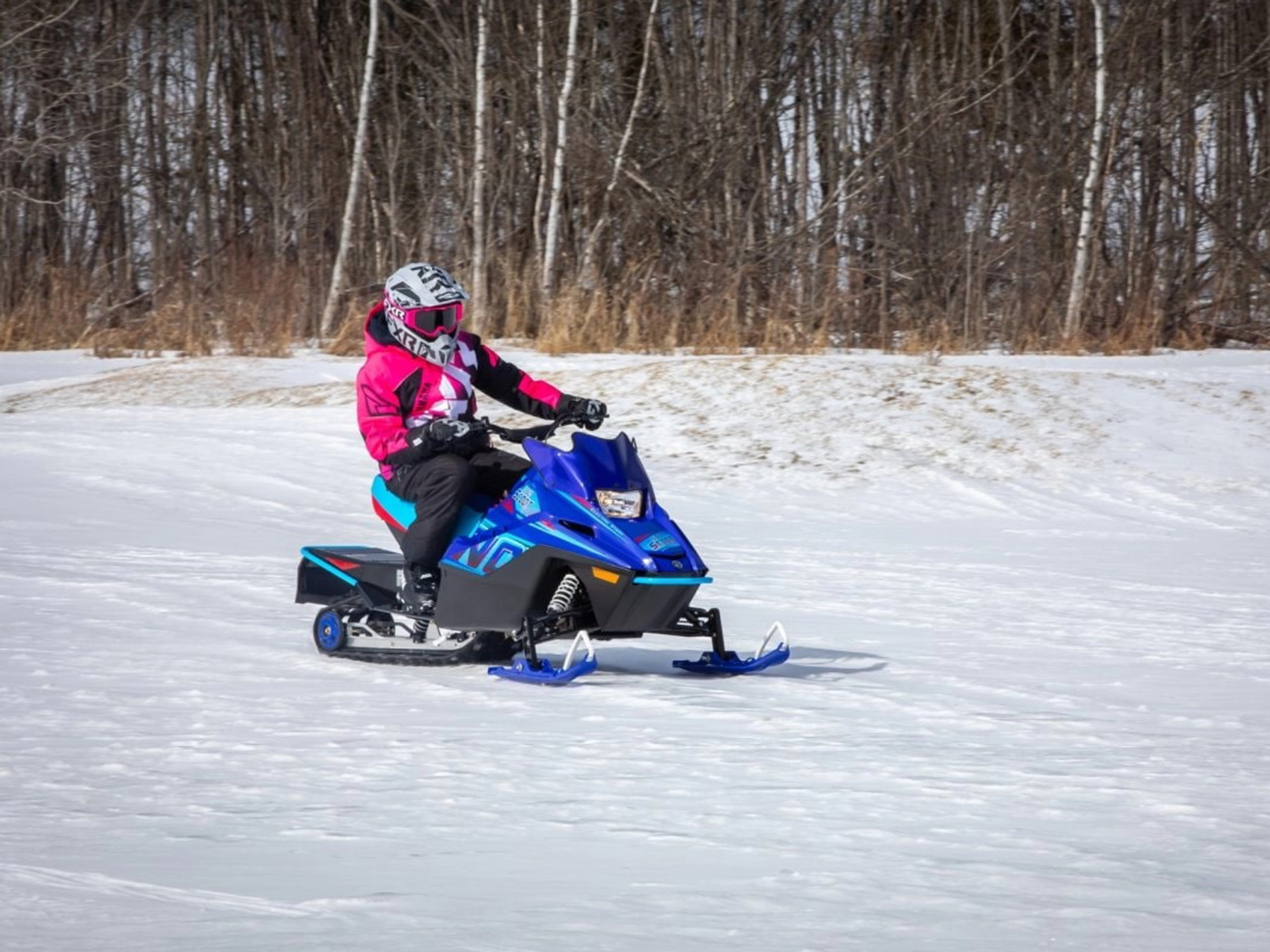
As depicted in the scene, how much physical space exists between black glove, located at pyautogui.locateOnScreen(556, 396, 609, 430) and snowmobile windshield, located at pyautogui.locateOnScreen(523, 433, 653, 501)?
247mm

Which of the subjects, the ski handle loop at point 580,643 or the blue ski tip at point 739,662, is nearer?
the ski handle loop at point 580,643

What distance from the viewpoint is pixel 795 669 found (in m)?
7.13

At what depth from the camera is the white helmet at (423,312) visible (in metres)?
6.99

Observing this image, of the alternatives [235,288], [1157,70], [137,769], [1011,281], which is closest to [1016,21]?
[1157,70]

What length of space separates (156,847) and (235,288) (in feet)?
63.6

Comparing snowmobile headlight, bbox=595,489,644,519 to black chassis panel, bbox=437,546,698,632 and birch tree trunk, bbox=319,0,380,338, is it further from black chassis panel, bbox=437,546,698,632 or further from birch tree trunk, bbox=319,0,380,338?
birch tree trunk, bbox=319,0,380,338

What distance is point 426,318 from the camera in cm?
700

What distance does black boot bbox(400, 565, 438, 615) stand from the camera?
23.0ft

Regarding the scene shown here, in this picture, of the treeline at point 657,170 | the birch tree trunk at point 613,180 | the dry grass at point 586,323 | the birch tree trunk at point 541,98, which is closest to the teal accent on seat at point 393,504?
the dry grass at point 586,323

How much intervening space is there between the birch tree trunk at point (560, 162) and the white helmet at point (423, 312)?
14.1 m

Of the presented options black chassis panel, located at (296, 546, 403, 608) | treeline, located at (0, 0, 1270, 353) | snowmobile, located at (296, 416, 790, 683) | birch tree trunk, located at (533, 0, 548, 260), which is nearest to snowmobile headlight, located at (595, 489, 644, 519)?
snowmobile, located at (296, 416, 790, 683)

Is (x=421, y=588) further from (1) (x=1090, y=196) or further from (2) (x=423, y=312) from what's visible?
(1) (x=1090, y=196)

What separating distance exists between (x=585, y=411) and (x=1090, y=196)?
16095 mm

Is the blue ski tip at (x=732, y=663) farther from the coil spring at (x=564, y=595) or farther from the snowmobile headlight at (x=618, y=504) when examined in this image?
the snowmobile headlight at (x=618, y=504)
